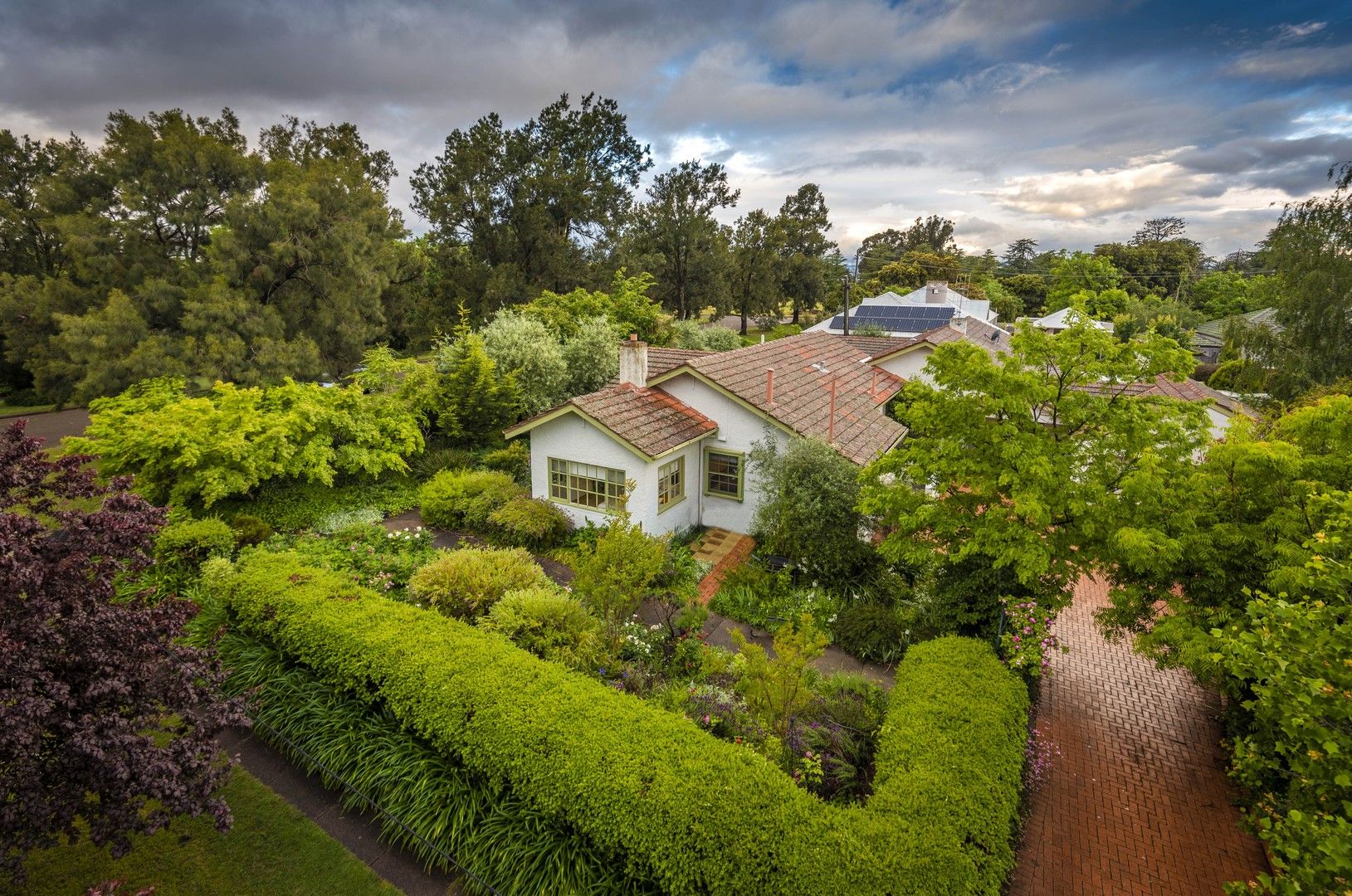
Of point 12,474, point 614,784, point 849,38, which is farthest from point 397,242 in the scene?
point 614,784

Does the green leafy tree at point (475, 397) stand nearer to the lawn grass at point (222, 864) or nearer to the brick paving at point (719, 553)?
the brick paving at point (719, 553)

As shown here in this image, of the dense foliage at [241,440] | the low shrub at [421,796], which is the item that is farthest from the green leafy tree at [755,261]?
the low shrub at [421,796]

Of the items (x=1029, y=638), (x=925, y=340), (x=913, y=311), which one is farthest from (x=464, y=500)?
(x=913, y=311)

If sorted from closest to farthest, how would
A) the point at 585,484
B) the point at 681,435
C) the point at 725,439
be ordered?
the point at 681,435 → the point at 585,484 → the point at 725,439

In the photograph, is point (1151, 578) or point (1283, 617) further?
point (1151, 578)

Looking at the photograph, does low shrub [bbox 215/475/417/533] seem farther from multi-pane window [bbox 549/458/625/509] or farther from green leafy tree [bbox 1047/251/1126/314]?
green leafy tree [bbox 1047/251/1126/314]

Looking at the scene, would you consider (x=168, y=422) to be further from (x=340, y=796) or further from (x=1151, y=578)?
(x=1151, y=578)

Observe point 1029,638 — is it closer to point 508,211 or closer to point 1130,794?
point 1130,794
